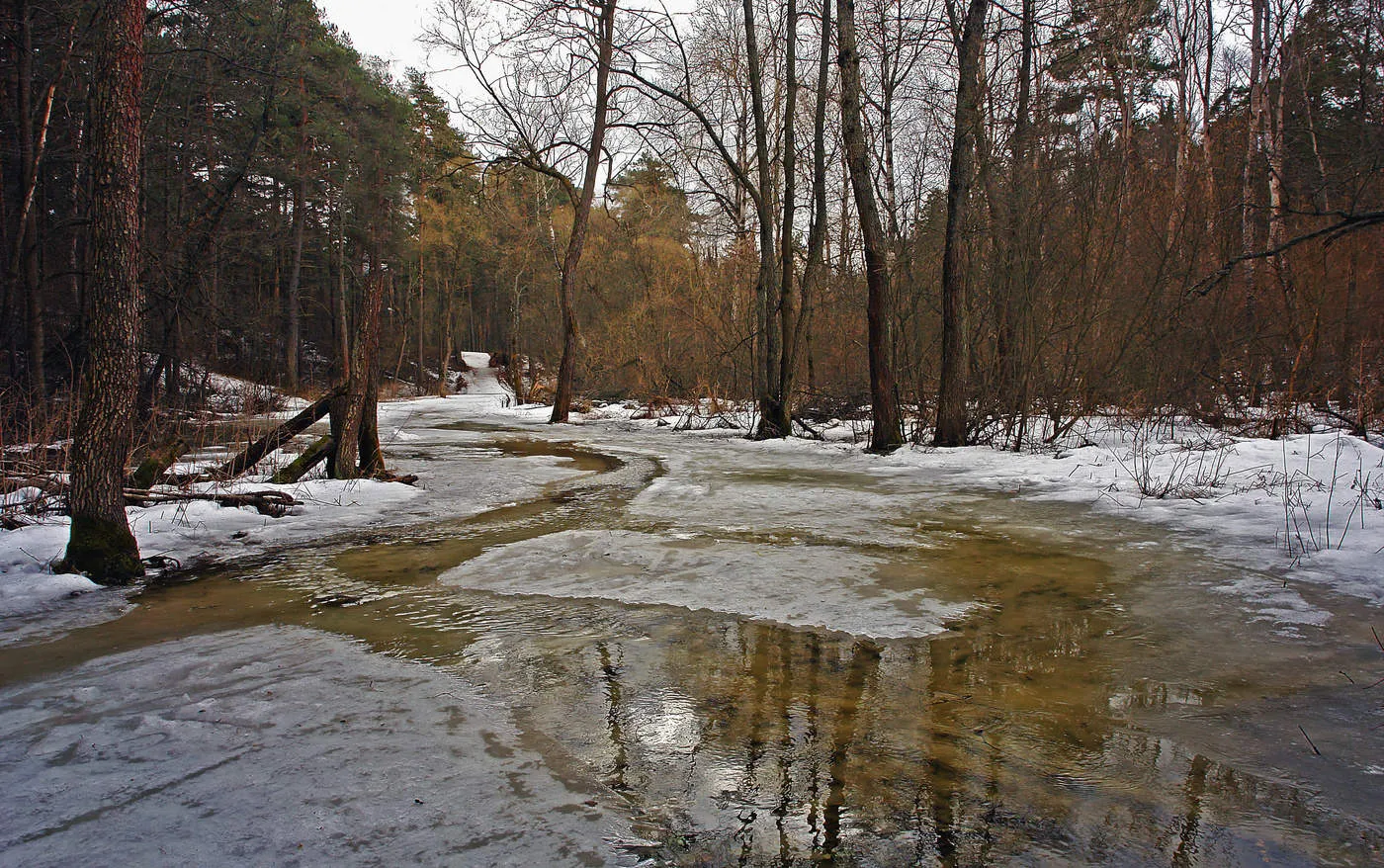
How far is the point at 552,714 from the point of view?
2.54 metres

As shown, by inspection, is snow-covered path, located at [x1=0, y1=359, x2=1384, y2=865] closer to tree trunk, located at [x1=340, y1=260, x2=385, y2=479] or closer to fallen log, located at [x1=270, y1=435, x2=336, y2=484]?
fallen log, located at [x1=270, y1=435, x2=336, y2=484]

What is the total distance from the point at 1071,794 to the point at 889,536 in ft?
11.2

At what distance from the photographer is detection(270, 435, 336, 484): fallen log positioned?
769cm

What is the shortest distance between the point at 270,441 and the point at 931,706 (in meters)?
7.19

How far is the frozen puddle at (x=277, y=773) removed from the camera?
Answer: 180 centimetres

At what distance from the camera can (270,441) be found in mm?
7355

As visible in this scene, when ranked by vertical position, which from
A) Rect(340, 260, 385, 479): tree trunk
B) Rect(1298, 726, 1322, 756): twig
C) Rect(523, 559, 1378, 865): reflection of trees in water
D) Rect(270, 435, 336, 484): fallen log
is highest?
Rect(340, 260, 385, 479): tree trunk

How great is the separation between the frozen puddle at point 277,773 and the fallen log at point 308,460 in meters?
5.01

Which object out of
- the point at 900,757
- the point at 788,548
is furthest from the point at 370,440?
the point at 900,757

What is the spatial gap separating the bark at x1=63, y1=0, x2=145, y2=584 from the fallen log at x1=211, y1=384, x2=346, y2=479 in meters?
2.81

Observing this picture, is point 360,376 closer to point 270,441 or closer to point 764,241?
point 270,441

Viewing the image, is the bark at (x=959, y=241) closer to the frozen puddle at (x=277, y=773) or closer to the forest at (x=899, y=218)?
the forest at (x=899, y=218)

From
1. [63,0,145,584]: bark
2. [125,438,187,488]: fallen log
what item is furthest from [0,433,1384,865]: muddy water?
[125,438,187,488]: fallen log

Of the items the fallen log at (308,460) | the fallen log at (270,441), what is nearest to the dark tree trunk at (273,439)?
the fallen log at (270,441)
